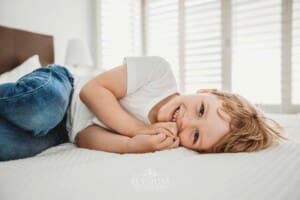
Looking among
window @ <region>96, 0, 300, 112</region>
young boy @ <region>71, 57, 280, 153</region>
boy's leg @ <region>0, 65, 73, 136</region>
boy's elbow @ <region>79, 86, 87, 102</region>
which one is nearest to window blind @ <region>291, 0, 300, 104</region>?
window @ <region>96, 0, 300, 112</region>

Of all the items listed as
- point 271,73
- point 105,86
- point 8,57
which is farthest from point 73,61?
point 271,73

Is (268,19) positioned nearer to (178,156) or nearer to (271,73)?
(271,73)

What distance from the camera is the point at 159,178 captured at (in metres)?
0.54

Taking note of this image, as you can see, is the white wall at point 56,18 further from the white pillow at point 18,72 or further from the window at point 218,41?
the white pillow at point 18,72

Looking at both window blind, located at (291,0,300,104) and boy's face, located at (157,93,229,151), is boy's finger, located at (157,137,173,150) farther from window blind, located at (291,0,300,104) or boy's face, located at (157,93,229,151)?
window blind, located at (291,0,300,104)

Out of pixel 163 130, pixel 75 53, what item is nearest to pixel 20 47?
pixel 75 53

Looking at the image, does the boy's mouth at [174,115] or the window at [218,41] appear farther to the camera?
the window at [218,41]

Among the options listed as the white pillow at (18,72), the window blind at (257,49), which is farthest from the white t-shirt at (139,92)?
the window blind at (257,49)

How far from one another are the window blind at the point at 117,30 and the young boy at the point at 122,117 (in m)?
2.16

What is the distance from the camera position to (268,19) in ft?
9.43

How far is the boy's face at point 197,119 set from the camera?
833mm

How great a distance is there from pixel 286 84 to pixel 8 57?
246cm

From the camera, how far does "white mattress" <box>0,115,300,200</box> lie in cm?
46

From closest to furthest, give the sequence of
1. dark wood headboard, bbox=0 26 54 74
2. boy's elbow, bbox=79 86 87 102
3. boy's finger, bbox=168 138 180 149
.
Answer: boy's finger, bbox=168 138 180 149 → boy's elbow, bbox=79 86 87 102 → dark wood headboard, bbox=0 26 54 74
